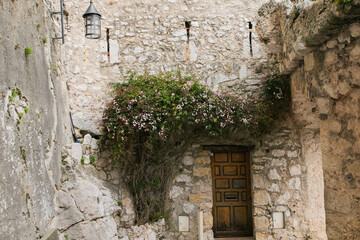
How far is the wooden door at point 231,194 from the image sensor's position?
21.3 feet

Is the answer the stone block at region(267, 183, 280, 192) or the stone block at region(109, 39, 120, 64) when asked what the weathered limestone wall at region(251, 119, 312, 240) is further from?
the stone block at region(109, 39, 120, 64)

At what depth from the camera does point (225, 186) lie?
6539 millimetres

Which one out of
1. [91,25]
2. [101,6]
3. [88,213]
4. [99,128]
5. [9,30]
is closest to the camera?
[9,30]

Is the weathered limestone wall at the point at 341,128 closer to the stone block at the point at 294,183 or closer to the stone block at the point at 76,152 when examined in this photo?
the stone block at the point at 294,183

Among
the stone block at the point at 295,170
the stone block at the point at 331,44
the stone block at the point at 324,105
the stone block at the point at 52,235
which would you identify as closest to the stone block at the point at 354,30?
the stone block at the point at 331,44

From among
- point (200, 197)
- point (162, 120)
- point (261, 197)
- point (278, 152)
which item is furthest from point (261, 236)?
point (162, 120)

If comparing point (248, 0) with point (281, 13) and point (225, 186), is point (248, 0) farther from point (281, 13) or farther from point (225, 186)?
point (225, 186)

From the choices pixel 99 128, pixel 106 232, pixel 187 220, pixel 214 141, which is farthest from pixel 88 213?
pixel 214 141

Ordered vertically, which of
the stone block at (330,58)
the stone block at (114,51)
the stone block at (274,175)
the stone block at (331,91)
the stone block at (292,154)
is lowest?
the stone block at (274,175)

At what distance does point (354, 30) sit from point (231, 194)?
4.15m

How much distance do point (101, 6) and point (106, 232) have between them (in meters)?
3.78

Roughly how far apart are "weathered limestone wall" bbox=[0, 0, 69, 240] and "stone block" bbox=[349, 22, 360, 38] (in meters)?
2.85

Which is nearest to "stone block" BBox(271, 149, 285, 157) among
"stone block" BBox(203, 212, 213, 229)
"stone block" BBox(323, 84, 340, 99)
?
"stone block" BBox(203, 212, 213, 229)

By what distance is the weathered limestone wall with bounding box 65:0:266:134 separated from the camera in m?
6.29
